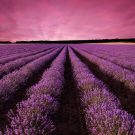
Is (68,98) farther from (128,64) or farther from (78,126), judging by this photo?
(128,64)

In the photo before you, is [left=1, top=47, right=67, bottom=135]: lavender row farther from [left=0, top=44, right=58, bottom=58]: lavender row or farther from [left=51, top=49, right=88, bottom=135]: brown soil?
[left=0, top=44, right=58, bottom=58]: lavender row

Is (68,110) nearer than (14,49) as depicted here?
Yes

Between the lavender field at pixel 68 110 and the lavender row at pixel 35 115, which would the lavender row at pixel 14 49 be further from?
the lavender row at pixel 35 115

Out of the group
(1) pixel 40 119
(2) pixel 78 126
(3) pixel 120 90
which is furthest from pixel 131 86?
(1) pixel 40 119

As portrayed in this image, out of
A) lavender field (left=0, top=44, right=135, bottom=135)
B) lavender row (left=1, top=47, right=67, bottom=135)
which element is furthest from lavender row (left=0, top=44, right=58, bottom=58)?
lavender row (left=1, top=47, right=67, bottom=135)

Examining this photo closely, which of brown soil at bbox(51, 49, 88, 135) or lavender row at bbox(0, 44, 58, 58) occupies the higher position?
lavender row at bbox(0, 44, 58, 58)

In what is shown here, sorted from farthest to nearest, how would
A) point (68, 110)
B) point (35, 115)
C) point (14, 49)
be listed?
point (14, 49)
point (68, 110)
point (35, 115)

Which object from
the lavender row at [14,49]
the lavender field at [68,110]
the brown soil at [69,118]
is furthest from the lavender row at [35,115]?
the lavender row at [14,49]

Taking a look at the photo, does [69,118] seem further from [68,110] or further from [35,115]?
[35,115]

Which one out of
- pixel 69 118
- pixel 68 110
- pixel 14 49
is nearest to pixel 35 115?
pixel 69 118

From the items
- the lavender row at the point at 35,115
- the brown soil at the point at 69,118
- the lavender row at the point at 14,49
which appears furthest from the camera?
the lavender row at the point at 14,49

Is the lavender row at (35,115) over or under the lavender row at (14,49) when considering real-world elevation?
over

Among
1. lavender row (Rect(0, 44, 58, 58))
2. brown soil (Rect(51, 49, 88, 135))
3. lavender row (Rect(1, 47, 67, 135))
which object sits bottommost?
brown soil (Rect(51, 49, 88, 135))

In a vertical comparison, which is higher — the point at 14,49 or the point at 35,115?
the point at 35,115
